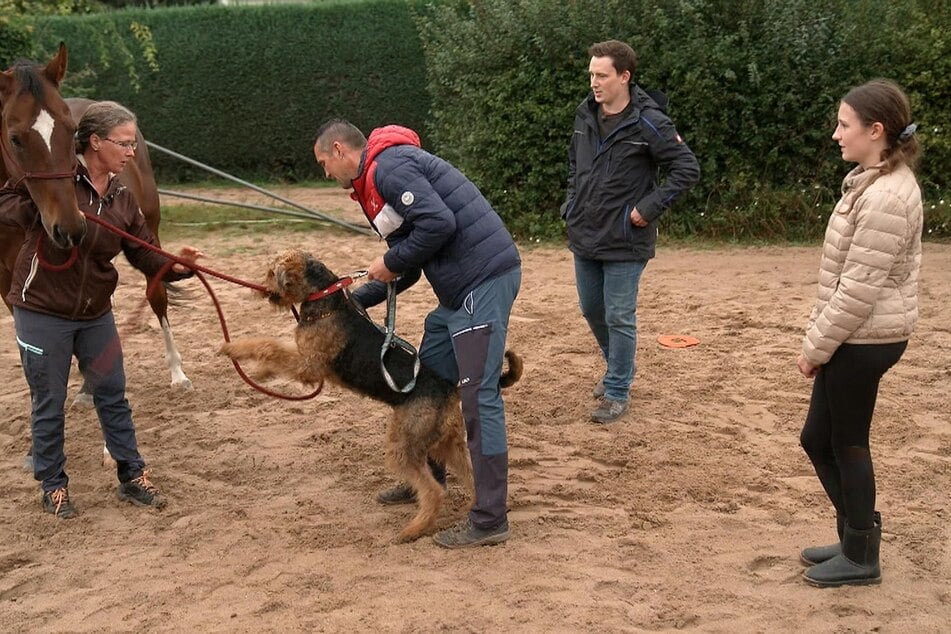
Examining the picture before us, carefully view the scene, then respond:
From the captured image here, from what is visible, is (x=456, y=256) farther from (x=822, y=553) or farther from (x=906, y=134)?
(x=822, y=553)

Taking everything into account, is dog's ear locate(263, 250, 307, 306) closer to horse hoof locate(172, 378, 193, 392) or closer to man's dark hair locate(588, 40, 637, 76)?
man's dark hair locate(588, 40, 637, 76)

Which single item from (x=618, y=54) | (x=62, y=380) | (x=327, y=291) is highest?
(x=618, y=54)

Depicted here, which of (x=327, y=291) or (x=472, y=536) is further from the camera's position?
(x=327, y=291)

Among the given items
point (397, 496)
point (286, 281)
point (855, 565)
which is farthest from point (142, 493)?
point (855, 565)

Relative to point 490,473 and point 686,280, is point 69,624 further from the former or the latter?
point 686,280

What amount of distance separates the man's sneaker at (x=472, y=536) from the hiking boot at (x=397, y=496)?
0.54 meters

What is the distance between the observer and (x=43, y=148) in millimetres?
4121

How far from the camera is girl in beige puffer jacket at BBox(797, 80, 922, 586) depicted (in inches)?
133

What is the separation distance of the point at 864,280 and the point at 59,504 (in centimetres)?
373

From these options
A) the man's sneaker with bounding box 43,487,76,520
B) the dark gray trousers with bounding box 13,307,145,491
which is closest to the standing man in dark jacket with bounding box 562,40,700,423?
the dark gray trousers with bounding box 13,307,145,491

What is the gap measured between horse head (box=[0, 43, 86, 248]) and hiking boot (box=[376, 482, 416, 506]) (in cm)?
184

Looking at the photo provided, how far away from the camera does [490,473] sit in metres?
4.19

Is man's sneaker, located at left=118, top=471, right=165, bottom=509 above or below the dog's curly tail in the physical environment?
below

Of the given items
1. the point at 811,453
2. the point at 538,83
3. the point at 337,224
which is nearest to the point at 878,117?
the point at 811,453
